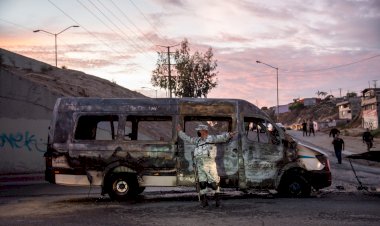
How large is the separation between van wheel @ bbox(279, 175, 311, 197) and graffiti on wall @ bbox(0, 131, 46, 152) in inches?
502

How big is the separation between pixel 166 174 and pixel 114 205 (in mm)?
1549

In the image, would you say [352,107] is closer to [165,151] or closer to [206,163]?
[165,151]

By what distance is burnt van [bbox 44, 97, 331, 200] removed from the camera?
1166 cm

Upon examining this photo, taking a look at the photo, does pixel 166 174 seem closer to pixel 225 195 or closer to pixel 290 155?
pixel 225 195

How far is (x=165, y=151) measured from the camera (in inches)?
460

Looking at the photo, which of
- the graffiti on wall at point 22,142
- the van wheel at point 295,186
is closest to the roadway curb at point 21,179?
the graffiti on wall at point 22,142

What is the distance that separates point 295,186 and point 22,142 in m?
13.2

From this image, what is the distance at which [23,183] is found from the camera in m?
17.2

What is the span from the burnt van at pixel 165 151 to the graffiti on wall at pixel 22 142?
9438 mm

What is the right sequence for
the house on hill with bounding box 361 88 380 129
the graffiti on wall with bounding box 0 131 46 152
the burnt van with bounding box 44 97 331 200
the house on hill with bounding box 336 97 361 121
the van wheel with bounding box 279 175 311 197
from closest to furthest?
the burnt van with bounding box 44 97 331 200 → the van wheel with bounding box 279 175 311 197 → the graffiti on wall with bounding box 0 131 46 152 → the house on hill with bounding box 361 88 380 129 → the house on hill with bounding box 336 97 361 121

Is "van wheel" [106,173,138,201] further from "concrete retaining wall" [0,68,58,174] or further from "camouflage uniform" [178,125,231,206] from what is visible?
"concrete retaining wall" [0,68,58,174]

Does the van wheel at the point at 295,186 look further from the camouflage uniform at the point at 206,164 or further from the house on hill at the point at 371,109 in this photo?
the house on hill at the point at 371,109

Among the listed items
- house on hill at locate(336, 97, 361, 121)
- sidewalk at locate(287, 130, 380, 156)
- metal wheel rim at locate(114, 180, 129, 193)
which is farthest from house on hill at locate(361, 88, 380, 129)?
metal wheel rim at locate(114, 180, 129, 193)

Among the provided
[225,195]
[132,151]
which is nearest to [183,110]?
[132,151]
